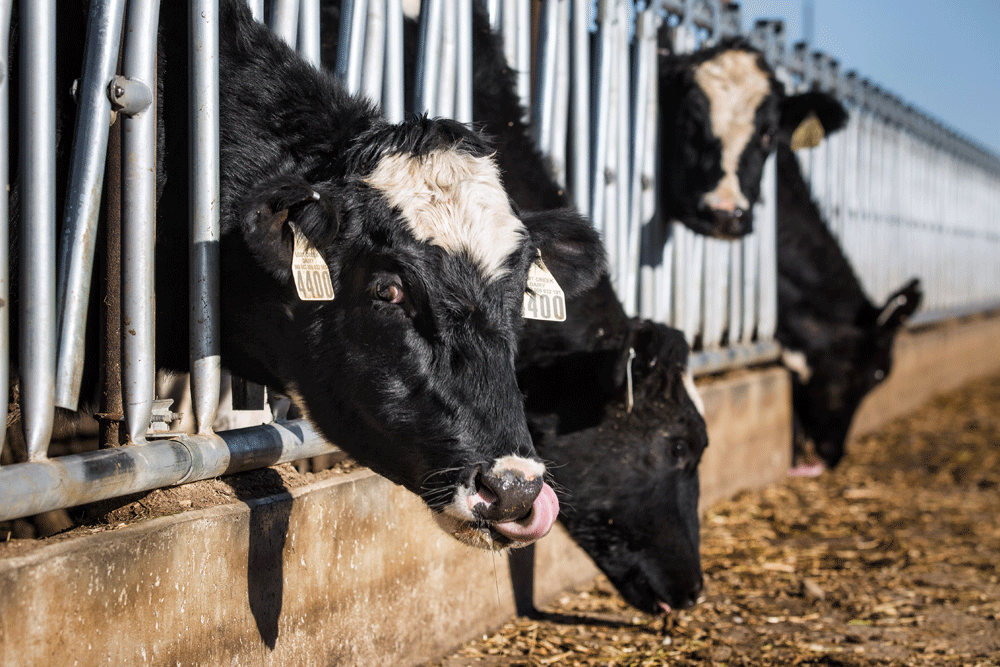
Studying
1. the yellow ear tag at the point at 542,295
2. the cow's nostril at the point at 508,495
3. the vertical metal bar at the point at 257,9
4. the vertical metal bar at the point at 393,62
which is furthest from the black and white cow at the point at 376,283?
the vertical metal bar at the point at 393,62

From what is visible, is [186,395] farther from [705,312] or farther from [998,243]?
[998,243]

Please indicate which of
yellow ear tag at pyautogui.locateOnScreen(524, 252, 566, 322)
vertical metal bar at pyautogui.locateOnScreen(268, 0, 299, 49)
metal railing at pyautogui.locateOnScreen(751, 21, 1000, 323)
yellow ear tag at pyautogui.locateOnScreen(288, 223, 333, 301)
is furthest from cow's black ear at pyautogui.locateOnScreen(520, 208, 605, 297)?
metal railing at pyautogui.locateOnScreen(751, 21, 1000, 323)

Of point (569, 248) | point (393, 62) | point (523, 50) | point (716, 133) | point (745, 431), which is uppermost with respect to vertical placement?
point (523, 50)

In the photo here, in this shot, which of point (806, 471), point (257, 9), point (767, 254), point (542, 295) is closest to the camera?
point (542, 295)

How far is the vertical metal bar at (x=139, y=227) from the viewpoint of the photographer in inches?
92.4

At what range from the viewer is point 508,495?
2.21 metres

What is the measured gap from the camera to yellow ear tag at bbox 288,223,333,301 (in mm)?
2320

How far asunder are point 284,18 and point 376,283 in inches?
45.9

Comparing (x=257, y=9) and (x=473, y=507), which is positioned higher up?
(x=257, y=9)

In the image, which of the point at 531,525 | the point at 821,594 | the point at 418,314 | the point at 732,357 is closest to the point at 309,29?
the point at 418,314

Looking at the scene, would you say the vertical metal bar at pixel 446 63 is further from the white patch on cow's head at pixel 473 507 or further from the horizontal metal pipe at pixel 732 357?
the horizontal metal pipe at pixel 732 357

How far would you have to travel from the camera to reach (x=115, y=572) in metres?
2.08

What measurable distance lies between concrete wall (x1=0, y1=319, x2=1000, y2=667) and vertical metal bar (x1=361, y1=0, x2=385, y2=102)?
1.34m

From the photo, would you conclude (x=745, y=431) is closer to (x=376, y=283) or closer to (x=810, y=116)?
(x=810, y=116)
